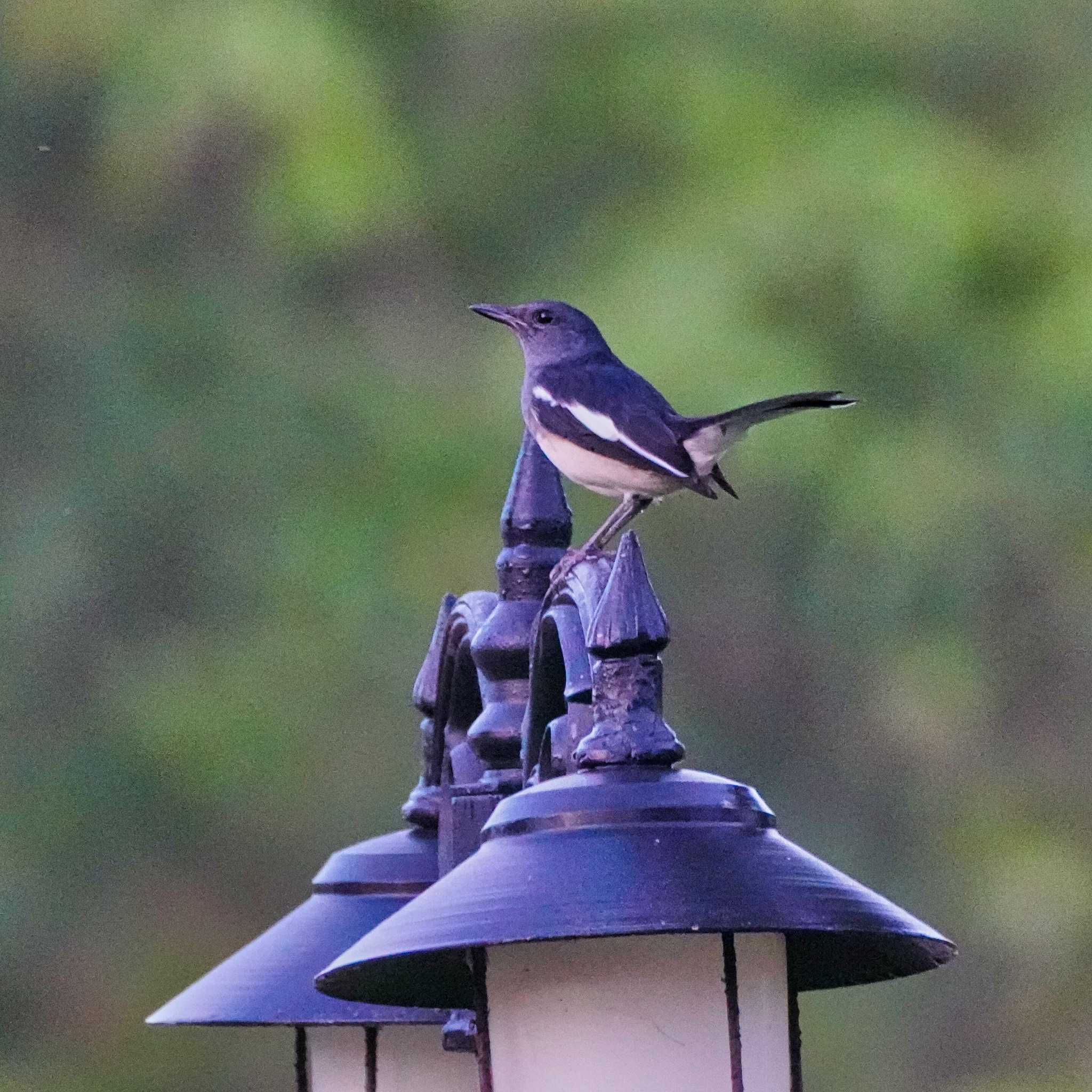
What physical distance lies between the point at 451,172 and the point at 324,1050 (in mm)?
5241

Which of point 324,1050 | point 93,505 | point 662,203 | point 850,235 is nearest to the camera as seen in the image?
point 324,1050

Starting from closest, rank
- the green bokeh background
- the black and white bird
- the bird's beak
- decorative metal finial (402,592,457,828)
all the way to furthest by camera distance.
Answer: decorative metal finial (402,592,457,828)
the black and white bird
the bird's beak
the green bokeh background

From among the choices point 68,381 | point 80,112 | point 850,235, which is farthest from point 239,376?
point 850,235

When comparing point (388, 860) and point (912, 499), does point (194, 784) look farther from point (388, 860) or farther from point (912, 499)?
point (388, 860)

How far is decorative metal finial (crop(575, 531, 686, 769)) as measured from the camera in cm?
210

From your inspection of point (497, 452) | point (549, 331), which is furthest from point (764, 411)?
point (497, 452)

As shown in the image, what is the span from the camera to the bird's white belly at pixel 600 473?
3566 millimetres

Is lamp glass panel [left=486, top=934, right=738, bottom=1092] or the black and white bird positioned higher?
the black and white bird

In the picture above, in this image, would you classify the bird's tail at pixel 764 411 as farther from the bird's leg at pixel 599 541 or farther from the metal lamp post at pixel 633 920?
the metal lamp post at pixel 633 920

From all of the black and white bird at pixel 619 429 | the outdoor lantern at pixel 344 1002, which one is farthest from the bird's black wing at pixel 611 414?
the outdoor lantern at pixel 344 1002

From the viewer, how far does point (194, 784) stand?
7.28 meters

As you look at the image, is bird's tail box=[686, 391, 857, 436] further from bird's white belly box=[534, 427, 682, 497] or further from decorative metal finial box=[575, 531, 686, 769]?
decorative metal finial box=[575, 531, 686, 769]

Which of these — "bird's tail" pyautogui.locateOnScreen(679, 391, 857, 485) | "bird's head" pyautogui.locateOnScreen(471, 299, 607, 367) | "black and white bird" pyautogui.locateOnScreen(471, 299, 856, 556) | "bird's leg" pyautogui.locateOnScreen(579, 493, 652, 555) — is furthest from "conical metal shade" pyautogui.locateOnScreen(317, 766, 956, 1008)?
"bird's head" pyautogui.locateOnScreen(471, 299, 607, 367)

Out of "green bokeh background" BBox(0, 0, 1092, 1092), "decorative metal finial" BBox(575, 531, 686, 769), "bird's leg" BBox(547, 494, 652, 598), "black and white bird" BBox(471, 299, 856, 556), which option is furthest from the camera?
"green bokeh background" BBox(0, 0, 1092, 1092)
